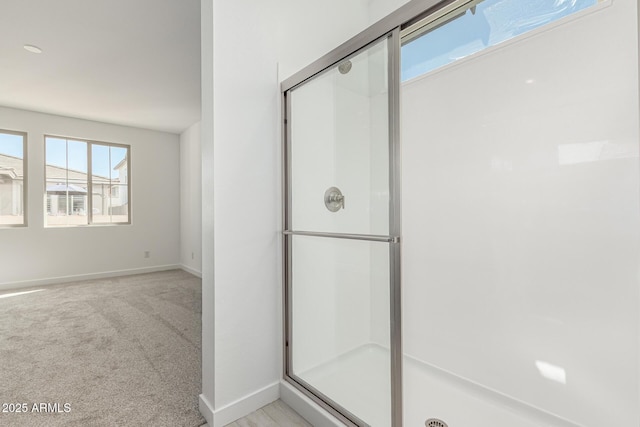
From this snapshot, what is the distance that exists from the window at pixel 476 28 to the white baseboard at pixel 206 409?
1.99 meters

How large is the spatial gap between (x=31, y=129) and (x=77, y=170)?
74cm

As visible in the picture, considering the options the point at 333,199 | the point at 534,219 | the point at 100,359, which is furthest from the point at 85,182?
the point at 534,219

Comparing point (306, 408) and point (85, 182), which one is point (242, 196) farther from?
point (85, 182)

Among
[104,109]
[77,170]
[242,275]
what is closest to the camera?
[242,275]

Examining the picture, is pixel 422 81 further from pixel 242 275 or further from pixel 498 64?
pixel 242 275

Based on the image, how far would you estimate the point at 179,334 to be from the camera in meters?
2.62

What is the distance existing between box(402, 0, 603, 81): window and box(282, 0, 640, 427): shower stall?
0.01m

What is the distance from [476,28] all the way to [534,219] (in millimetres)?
1156

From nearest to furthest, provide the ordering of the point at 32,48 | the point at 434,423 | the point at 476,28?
1. the point at 434,423
2. the point at 476,28
3. the point at 32,48

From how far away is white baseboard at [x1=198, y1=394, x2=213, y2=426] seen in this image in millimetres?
1517

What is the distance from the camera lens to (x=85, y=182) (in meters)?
4.79

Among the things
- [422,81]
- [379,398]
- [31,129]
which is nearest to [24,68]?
[31,129]

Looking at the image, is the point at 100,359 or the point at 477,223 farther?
the point at 100,359

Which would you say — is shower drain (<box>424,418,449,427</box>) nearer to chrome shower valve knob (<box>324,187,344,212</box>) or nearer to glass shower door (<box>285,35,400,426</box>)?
glass shower door (<box>285,35,400,426</box>)
